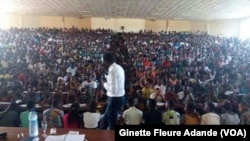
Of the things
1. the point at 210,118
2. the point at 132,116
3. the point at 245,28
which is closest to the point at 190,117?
the point at 210,118

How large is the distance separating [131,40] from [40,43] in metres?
5.51

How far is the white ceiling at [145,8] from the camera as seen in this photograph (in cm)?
1374

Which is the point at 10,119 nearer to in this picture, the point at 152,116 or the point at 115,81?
the point at 115,81

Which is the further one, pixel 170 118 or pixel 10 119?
pixel 170 118

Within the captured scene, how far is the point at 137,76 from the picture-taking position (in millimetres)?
8070

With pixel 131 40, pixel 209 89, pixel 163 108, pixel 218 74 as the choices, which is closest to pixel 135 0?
pixel 131 40

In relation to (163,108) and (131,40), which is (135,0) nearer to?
(131,40)

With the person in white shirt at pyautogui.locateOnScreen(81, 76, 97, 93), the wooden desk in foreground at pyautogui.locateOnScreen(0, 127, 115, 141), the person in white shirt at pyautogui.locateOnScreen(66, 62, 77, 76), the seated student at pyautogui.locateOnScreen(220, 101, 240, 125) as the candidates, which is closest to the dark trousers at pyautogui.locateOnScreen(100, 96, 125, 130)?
the seated student at pyautogui.locateOnScreen(220, 101, 240, 125)

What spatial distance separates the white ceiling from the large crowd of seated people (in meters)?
1.34

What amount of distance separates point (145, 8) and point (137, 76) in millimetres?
8368

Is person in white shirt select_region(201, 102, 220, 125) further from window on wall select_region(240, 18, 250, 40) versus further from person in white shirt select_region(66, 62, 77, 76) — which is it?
window on wall select_region(240, 18, 250, 40)

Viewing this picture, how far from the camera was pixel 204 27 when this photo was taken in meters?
16.9

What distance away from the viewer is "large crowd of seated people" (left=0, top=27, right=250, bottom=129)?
474cm

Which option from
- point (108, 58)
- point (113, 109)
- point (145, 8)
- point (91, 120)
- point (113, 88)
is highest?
point (145, 8)
